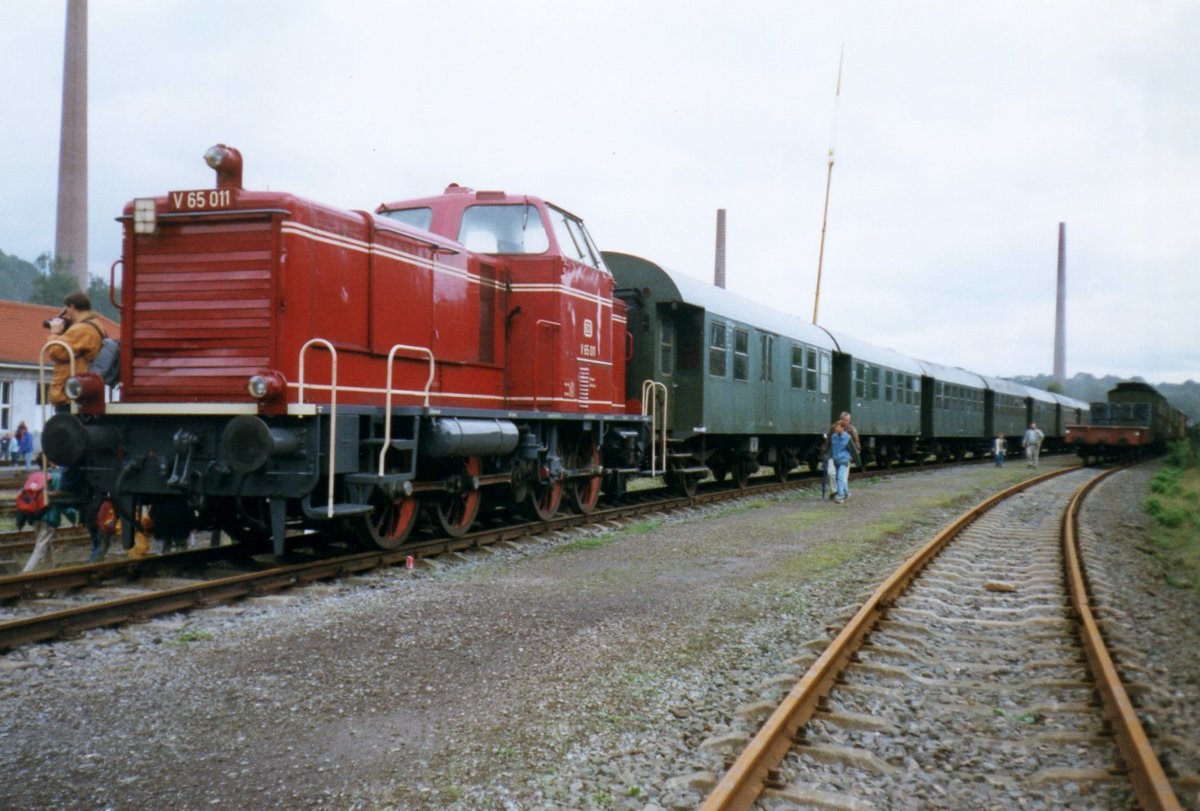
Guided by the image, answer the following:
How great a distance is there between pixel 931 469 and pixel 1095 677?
2314 cm

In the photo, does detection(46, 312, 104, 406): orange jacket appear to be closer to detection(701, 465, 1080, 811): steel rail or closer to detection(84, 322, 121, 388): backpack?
detection(84, 322, 121, 388): backpack

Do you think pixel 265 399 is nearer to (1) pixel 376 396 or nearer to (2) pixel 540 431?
(1) pixel 376 396

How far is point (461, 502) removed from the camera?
9445 millimetres

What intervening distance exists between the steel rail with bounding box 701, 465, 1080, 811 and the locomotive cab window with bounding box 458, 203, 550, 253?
5099 mm

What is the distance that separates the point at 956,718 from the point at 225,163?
20.9 ft

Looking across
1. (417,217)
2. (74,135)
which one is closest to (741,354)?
(417,217)

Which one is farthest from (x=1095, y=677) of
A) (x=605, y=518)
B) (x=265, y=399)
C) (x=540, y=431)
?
(x=605, y=518)

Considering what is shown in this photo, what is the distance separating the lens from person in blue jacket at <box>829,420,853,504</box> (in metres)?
14.7

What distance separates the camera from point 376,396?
26.6 feet

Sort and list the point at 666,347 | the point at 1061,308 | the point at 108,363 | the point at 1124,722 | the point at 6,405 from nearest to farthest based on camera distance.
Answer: the point at 1124,722 → the point at 108,363 → the point at 666,347 → the point at 6,405 → the point at 1061,308

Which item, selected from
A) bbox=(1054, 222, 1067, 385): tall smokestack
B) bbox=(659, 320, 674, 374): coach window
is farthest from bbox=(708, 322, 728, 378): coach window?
bbox=(1054, 222, 1067, 385): tall smokestack

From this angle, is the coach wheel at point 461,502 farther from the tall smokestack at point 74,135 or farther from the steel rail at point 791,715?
the tall smokestack at point 74,135

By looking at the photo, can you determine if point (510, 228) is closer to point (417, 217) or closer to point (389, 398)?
point (417, 217)

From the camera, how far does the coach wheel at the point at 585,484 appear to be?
37.7 feet
